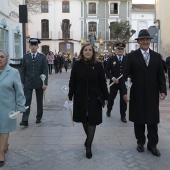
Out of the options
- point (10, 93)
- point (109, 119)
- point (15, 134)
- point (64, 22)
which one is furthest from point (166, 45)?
point (64, 22)

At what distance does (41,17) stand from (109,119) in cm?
4403

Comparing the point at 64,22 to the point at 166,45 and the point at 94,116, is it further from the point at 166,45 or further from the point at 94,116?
the point at 94,116

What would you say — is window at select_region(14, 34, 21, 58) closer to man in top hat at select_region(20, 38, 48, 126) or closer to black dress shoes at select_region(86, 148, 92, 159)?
man in top hat at select_region(20, 38, 48, 126)

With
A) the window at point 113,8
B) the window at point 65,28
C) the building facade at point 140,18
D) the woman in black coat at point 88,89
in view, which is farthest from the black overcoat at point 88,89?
the building facade at point 140,18

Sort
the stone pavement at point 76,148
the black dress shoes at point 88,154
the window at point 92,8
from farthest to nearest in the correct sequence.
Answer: the window at point 92,8 → the black dress shoes at point 88,154 → the stone pavement at point 76,148

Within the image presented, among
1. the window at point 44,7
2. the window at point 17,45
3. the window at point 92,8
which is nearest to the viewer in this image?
the window at point 17,45

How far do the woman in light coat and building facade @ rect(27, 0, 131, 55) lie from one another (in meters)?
44.7

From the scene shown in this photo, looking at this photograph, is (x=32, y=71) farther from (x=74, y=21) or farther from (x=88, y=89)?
(x=74, y=21)

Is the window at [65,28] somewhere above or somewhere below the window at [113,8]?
below

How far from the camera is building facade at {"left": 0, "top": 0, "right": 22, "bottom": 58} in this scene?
15.1 m

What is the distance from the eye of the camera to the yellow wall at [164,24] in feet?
66.9

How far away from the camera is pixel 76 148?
5.47 metres

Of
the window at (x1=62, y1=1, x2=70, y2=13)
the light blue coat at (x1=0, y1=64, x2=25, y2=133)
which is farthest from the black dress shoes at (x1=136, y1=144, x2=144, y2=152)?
the window at (x1=62, y1=1, x2=70, y2=13)

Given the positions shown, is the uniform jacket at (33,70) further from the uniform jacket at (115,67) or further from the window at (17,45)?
the window at (17,45)
